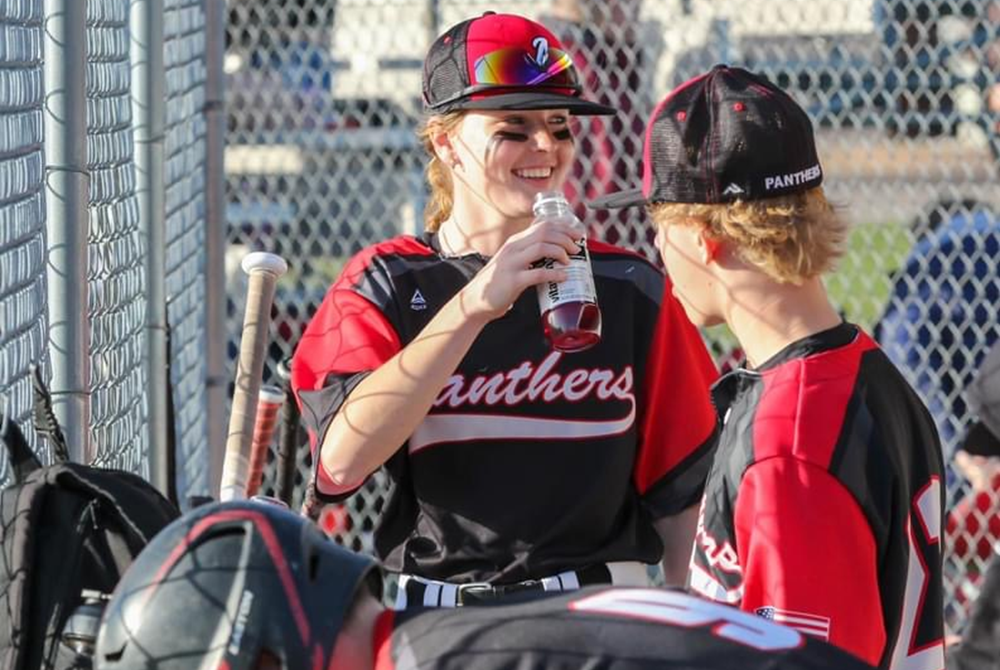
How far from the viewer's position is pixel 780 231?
2.53m

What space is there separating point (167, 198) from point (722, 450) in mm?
2047

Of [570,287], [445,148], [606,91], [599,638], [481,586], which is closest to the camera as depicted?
[599,638]

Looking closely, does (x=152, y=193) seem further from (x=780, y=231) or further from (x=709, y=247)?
(x=780, y=231)

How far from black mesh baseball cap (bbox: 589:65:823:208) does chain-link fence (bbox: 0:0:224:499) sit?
40.6 inches

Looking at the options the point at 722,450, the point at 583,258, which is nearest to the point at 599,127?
the point at 583,258

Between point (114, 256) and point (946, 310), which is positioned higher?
point (114, 256)

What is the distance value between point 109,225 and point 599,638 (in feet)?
6.92

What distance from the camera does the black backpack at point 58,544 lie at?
2174 mm

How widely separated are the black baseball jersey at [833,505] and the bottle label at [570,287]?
348 mm

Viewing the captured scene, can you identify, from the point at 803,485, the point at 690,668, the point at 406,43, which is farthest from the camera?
the point at 406,43

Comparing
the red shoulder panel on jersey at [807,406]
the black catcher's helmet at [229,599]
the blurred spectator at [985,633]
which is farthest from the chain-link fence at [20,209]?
the blurred spectator at [985,633]

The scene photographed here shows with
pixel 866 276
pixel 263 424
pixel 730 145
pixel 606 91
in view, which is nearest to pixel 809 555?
pixel 730 145

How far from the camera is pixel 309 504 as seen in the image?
10.7 feet

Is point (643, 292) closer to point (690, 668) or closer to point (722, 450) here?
point (722, 450)
